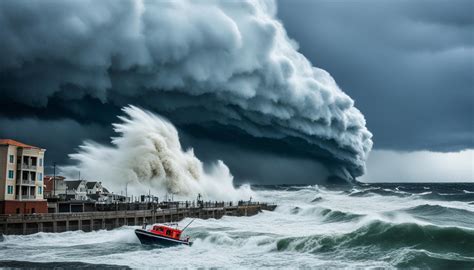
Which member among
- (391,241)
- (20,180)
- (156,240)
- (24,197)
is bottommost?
(391,241)

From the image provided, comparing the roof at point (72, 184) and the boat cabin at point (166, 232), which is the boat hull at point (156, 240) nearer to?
the boat cabin at point (166, 232)

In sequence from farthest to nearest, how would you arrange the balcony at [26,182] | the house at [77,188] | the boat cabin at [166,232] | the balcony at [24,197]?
the house at [77,188]
the balcony at [26,182]
the balcony at [24,197]
the boat cabin at [166,232]

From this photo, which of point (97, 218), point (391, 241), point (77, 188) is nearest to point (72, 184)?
point (77, 188)

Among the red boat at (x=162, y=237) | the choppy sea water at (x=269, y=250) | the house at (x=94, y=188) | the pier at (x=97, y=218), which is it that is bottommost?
the choppy sea water at (x=269, y=250)

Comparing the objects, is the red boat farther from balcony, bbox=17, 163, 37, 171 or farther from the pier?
balcony, bbox=17, 163, 37, 171

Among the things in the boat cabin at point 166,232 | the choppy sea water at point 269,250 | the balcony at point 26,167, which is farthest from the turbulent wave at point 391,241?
the balcony at point 26,167

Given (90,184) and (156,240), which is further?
(90,184)

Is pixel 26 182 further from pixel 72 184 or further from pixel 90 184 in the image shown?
pixel 90 184
